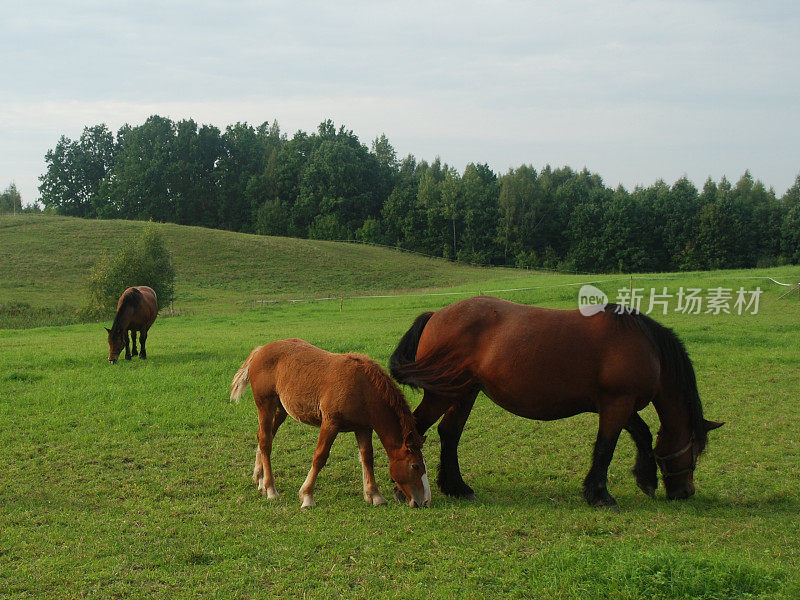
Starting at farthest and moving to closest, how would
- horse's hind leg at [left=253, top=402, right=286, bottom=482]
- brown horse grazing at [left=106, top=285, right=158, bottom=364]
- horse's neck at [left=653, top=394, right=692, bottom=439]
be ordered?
brown horse grazing at [left=106, top=285, right=158, bottom=364] < horse's hind leg at [left=253, top=402, right=286, bottom=482] < horse's neck at [left=653, top=394, right=692, bottom=439]

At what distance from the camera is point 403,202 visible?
78375 millimetres

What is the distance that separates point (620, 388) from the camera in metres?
6.14

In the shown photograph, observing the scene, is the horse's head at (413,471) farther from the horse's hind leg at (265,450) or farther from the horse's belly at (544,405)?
the horse's hind leg at (265,450)

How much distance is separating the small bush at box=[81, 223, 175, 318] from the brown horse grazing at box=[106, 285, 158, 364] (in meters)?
14.1

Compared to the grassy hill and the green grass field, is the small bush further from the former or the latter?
the green grass field

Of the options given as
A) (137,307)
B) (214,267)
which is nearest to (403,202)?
(214,267)

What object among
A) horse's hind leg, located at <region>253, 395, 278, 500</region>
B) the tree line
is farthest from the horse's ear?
the tree line

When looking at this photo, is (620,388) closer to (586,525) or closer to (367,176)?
(586,525)

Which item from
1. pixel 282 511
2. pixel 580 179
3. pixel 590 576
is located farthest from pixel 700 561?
pixel 580 179

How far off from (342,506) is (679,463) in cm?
353

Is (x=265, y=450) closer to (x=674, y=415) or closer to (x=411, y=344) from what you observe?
(x=411, y=344)

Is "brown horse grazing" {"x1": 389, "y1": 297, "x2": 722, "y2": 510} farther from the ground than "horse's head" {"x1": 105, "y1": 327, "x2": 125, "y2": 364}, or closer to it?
farther from the ground

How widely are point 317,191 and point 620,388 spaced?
7891 centimetres

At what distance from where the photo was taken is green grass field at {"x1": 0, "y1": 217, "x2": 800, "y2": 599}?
14.8 ft
